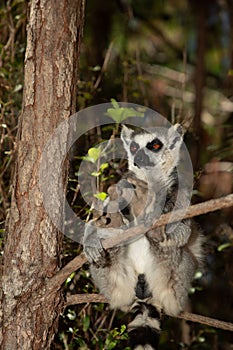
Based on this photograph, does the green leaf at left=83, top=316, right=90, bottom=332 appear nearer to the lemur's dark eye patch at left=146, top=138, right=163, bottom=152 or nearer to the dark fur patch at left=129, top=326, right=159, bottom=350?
the dark fur patch at left=129, top=326, right=159, bottom=350

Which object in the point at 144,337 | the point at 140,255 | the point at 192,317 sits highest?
the point at 140,255

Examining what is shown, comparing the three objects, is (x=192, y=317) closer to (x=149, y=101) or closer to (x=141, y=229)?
(x=141, y=229)

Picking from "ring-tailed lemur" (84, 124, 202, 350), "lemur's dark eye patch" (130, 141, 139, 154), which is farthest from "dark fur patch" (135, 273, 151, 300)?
"lemur's dark eye patch" (130, 141, 139, 154)

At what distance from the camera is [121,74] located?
4.39m

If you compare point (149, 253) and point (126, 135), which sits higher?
point (126, 135)

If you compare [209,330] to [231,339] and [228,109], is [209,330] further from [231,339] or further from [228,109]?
[228,109]

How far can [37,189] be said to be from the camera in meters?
2.66

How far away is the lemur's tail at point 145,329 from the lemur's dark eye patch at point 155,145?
0.93m

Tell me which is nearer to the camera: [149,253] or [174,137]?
[149,253]

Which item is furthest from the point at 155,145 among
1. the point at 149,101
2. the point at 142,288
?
the point at 149,101

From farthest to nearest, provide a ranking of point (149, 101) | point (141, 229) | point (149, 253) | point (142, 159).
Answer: point (149, 101), point (142, 159), point (149, 253), point (141, 229)

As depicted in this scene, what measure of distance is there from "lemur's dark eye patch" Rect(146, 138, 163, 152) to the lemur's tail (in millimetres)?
929

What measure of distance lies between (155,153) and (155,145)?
0.05 m

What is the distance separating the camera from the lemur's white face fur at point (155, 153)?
3258 mm
